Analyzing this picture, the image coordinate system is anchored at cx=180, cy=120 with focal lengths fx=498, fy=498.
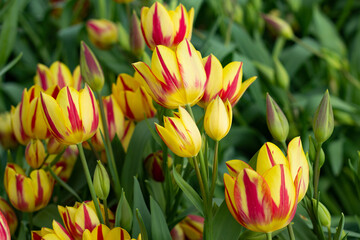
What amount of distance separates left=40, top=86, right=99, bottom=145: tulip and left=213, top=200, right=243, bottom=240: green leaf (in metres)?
0.13

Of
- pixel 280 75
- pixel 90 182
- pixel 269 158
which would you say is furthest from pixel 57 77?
pixel 280 75

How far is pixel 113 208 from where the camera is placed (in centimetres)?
Result: 54

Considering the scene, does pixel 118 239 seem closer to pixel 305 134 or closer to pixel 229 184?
pixel 229 184

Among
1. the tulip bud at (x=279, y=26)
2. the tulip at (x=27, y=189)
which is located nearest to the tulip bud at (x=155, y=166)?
the tulip at (x=27, y=189)

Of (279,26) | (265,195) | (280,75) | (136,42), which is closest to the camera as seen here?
(265,195)

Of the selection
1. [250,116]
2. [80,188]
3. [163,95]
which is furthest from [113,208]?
[250,116]

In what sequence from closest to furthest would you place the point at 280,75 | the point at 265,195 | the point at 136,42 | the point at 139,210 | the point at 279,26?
the point at 265,195, the point at 139,210, the point at 136,42, the point at 280,75, the point at 279,26

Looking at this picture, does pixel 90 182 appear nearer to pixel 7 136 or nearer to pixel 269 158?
pixel 269 158

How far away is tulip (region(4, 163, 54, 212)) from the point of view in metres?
Answer: 0.47

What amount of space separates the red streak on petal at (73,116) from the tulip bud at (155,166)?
116 millimetres

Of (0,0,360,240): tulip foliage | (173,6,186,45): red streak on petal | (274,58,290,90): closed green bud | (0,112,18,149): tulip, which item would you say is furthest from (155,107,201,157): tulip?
(274,58,290,90): closed green bud

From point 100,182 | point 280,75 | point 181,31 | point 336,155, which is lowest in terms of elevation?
point 336,155

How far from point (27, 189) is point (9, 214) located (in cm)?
6

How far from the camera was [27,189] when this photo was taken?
47 centimetres
